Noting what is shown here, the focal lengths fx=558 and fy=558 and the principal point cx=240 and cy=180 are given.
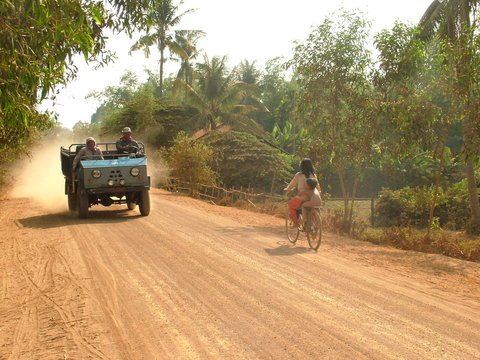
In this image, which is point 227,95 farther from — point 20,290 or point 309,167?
point 20,290

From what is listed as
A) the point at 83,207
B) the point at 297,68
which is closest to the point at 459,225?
the point at 297,68

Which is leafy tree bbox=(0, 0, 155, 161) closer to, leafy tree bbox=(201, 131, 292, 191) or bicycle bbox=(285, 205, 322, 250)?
bicycle bbox=(285, 205, 322, 250)

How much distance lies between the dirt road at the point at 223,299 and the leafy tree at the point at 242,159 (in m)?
22.6

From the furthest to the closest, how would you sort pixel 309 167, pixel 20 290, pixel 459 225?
pixel 459 225 → pixel 309 167 → pixel 20 290

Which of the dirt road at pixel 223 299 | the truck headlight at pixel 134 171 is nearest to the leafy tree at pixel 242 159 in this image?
the truck headlight at pixel 134 171

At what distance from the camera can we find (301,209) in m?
11.5

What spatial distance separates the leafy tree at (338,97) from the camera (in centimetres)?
1742

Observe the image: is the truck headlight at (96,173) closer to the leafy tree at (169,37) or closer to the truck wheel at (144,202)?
A: the truck wheel at (144,202)

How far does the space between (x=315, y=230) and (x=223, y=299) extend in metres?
4.37

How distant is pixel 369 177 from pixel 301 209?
34.2m

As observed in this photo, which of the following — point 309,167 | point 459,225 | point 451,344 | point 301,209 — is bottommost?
point 459,225

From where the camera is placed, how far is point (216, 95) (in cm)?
4191

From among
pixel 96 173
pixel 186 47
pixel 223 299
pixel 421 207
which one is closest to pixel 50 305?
pixel 223 299

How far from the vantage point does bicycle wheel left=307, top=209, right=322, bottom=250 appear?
10805mm
